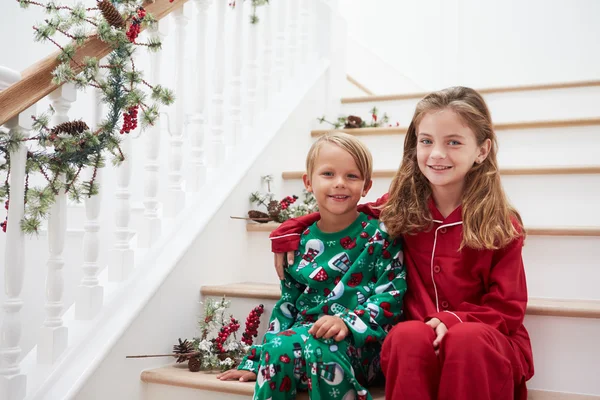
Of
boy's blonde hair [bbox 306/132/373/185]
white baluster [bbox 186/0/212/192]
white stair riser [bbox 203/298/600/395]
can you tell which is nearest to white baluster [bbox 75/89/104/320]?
white baluster [bbox 186/0/212/192]

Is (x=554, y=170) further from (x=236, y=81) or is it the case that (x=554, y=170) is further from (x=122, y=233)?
(x=122, y=233)

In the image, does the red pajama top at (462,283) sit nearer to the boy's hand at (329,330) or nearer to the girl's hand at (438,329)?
the girl's hand at (438,329)

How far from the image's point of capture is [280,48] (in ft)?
8.32

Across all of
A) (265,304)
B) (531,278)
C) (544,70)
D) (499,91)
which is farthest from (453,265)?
(544,70)

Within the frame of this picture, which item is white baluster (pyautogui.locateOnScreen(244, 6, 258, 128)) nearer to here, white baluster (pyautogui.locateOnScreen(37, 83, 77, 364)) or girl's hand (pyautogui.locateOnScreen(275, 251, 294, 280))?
girl's hand (pyautogui.locateOnScreen(275, 251, 294, 280))

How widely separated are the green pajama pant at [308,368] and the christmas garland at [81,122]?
0.58 meters

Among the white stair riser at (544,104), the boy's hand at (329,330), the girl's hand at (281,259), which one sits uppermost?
the white stair riser at (544,104)

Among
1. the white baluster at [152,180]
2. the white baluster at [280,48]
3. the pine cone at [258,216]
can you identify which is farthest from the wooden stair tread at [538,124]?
the white baluster at [152,180]

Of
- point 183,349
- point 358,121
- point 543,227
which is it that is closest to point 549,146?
point 543,227

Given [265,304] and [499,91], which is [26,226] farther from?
[499,91]

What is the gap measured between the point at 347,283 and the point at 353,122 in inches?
51.0

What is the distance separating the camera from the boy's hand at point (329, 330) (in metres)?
1.32

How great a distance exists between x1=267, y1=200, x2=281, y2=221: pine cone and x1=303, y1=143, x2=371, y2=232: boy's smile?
1.59 ft

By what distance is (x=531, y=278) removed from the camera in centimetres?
169
